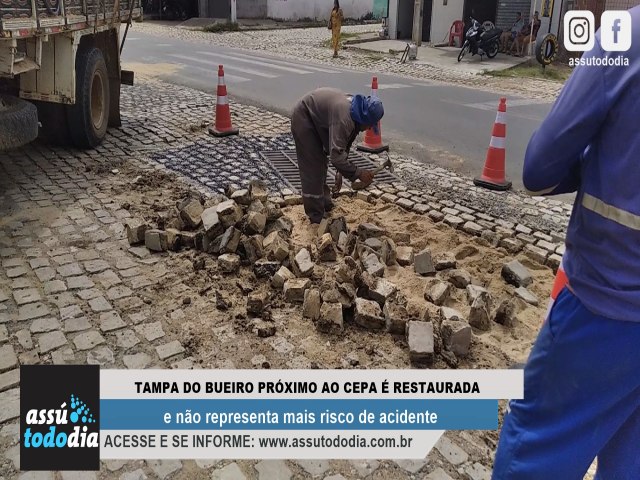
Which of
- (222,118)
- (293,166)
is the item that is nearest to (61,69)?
(222,118)

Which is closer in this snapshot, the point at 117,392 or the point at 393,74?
the point at 117,392

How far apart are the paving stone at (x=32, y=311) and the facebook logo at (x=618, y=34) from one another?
10.6 feet

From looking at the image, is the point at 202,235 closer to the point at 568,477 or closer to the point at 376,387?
the point at 376,387

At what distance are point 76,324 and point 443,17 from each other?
19911mm

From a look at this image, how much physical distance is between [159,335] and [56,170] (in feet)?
11.5

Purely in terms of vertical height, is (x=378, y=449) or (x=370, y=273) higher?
(x=370, y=273)

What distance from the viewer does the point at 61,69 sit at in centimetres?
565

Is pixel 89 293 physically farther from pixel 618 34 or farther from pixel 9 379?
pixel 618 34

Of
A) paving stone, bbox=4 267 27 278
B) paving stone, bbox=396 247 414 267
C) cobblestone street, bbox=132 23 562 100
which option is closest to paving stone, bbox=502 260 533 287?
paving stone, bbox=396 247 414 267

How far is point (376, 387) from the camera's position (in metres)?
2.54

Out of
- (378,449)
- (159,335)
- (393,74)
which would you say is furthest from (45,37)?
(393,74)

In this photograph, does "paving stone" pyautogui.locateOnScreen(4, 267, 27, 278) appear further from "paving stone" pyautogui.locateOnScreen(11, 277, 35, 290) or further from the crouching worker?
the crouching worker

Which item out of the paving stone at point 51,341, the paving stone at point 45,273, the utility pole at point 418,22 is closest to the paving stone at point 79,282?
the paving stone at point 45,273

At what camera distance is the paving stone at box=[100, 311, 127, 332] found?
3320mm
